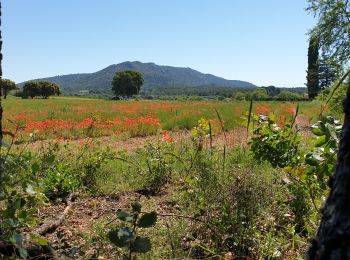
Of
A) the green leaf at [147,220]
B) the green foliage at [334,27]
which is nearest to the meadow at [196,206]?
the green leaf at [147,220]

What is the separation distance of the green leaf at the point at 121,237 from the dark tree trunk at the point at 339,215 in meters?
0.72

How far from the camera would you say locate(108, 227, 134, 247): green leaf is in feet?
4.80

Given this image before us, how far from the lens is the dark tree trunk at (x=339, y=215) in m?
0.97

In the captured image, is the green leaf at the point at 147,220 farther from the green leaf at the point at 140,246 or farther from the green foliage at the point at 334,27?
the green foliage at the point at 334,27

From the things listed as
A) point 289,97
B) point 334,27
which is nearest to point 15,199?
point 334,27

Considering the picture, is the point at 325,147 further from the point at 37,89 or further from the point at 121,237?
the point at 37,89

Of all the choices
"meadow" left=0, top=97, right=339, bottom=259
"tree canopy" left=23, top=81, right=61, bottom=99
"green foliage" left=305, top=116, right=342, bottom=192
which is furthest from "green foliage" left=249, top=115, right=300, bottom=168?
"tree canopy" left=23, top=81, right=61, bottom=99

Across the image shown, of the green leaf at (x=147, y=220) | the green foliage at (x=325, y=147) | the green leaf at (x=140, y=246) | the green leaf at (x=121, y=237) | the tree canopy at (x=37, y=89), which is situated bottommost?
the tree canopy at (x=37, y=89)

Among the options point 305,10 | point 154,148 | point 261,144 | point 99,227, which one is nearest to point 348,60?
point 305,10

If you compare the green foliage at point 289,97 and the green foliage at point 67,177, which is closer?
the green foliage at point 67,177

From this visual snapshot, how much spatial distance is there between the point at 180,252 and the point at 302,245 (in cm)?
108

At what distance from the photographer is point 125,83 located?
99625 millimetres

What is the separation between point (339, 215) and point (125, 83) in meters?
100

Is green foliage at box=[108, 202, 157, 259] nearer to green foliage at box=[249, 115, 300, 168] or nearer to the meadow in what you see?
the meadow
